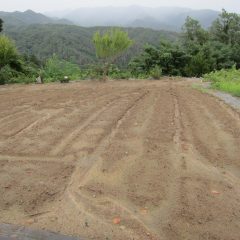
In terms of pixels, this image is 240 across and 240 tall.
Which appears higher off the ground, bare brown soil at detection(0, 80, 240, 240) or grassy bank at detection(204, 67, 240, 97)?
bare brown soil at detection(0, 80, 240, 240)

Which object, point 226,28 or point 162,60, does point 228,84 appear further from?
point 226,28

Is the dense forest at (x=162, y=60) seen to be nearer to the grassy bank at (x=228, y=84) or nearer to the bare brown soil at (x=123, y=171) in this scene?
the grassy bank at (x=228, y=84)

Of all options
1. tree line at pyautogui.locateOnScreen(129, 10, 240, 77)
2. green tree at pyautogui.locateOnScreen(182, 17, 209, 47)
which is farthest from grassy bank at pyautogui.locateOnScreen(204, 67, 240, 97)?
A: green tree at pyautogui.locateOnScreen(182, 17, 209, 47)

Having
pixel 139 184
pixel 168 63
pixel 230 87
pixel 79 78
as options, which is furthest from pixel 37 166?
pixel 168 63

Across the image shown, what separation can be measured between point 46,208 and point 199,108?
222 inches

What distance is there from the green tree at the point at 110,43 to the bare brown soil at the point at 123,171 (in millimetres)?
7643

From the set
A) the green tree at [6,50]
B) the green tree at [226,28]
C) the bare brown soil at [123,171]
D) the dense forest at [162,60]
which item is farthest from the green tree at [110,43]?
the green tree at [226,28]

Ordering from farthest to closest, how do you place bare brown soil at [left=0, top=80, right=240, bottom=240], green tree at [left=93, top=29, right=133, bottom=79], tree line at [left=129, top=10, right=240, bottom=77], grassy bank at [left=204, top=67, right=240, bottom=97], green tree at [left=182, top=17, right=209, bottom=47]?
green tree at [left=182, top=17, right=209, bottom=47] → tree line at [left=129, top=10, right=240, bottom=77] → green tree at [left=93, top=29, right=133, bottom=79] → grassy bank at [left=204, top=67, right=240, bottom=97] → bare brown soil at [left=0, top=80, right=240, bottom=240]

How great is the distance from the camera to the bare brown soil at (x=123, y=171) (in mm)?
3918

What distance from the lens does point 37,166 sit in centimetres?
534

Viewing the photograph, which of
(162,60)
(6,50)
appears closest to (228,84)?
(6,50)

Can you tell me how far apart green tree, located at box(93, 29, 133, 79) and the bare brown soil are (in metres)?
7.64

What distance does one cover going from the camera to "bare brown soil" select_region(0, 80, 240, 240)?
392 centimetres

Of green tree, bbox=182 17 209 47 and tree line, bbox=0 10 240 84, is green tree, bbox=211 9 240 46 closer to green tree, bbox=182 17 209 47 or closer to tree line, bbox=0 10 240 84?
green tree, bbox=182 17 209 47
